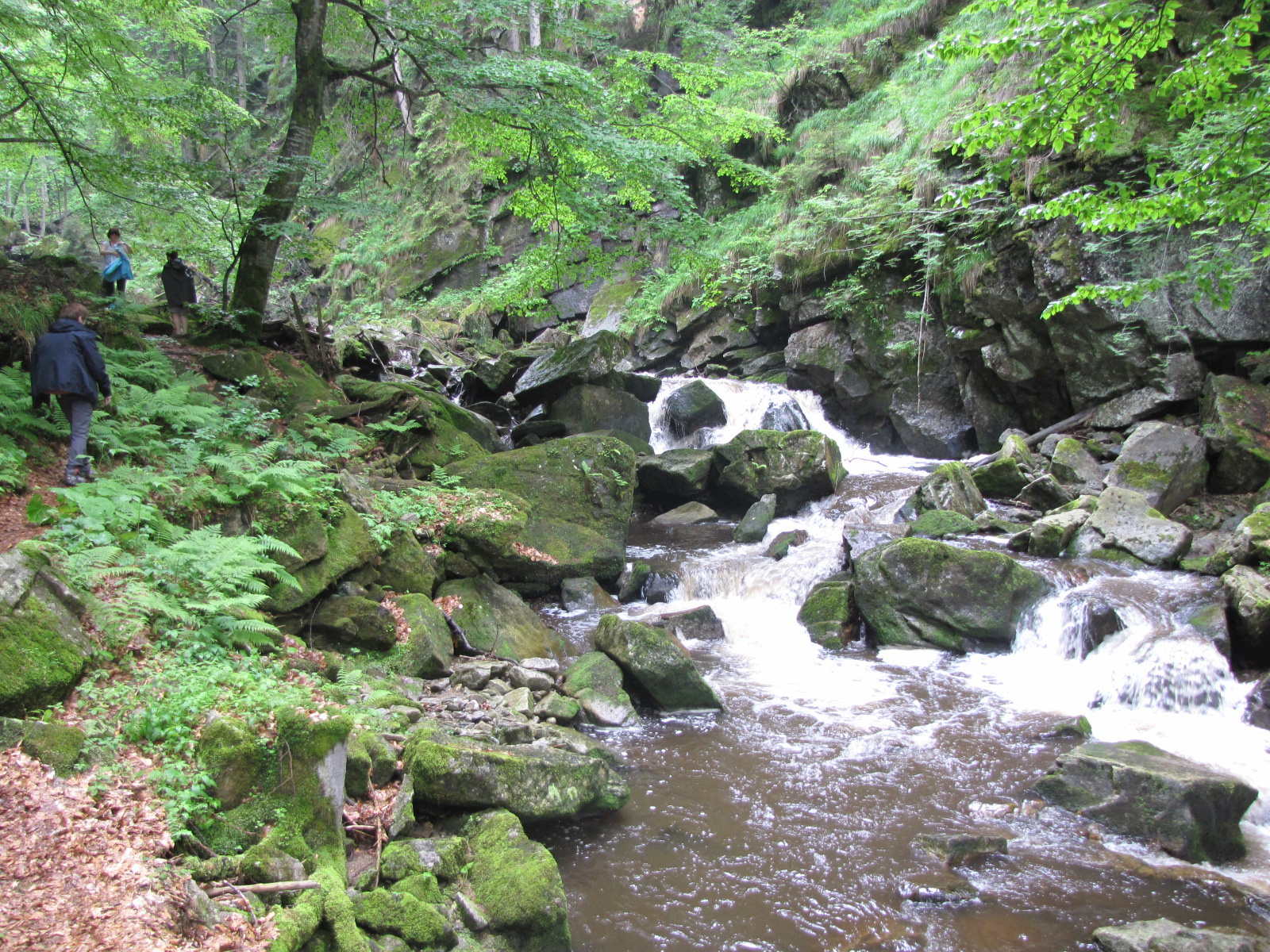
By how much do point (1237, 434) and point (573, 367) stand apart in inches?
488

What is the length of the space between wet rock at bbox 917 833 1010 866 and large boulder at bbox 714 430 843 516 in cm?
953

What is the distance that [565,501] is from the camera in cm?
1203

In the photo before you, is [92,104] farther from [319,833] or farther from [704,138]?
[319,833]

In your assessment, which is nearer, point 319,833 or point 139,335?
point 319,833

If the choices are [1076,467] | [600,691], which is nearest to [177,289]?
[600,691]

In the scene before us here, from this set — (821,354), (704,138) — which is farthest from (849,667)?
(821,354)

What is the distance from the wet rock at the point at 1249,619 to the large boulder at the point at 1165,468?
3891 millimetres

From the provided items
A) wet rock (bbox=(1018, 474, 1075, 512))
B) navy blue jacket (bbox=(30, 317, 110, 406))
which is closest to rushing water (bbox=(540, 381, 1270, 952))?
A: wet rock (bbox=(1018, 474, 1075, 512))

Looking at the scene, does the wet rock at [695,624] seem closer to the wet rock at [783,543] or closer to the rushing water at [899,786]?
the rushing water at [899,786]

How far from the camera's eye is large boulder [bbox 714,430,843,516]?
1458cm

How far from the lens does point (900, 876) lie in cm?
499

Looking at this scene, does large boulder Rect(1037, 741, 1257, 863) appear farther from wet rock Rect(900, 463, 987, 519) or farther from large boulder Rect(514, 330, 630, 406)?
large boulder Rect(514, 330, 630, 406)

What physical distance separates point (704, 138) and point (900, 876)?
1262cm

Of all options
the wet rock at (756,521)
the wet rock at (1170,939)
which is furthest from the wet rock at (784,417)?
the wet rock at (1170,939)
